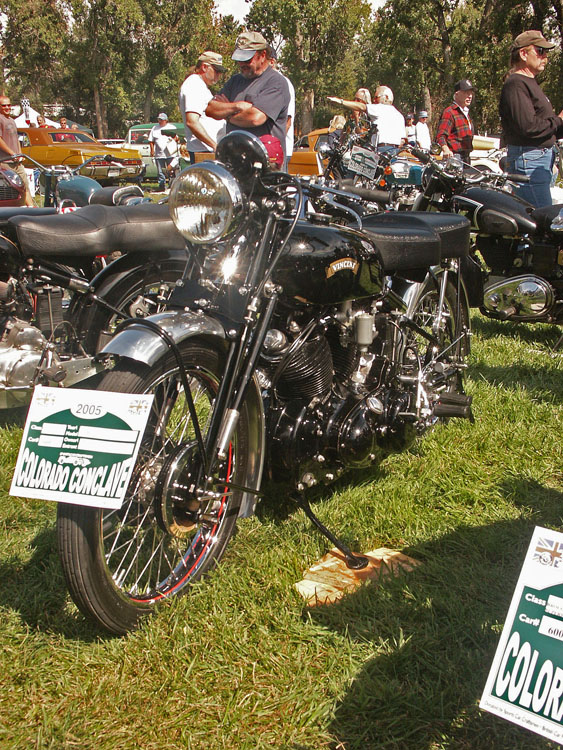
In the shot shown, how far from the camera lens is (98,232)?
3496 millimetres

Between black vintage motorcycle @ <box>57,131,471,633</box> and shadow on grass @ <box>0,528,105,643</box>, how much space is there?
0.20 metres

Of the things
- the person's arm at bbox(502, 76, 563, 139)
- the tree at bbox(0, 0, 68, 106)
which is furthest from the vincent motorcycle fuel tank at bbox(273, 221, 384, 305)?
the tree at bbox(0, 0, 68, 106)

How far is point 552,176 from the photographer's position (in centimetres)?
605

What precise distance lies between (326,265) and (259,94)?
3.68m

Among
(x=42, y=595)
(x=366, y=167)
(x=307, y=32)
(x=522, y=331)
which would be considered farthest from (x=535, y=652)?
(x=307, y=32)

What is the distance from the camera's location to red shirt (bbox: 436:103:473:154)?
874 centimetres

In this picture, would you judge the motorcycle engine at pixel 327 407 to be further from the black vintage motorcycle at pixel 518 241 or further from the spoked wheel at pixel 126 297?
the black vintage motorcycle at pixel 518 241

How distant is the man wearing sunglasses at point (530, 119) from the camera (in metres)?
5.70

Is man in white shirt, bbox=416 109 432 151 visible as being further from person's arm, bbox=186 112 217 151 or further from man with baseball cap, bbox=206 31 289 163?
man with baseball cap, bbox=206 31 289 163

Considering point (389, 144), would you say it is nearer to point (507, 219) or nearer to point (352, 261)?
point (507, 219)

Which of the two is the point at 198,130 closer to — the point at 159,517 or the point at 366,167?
the point at 366,167

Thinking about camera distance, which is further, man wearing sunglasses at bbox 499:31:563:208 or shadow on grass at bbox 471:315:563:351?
man wearing sunglasses at bbox 499:31:563:208

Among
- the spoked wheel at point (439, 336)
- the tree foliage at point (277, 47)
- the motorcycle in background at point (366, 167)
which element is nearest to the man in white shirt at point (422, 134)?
the motorcycle in background at point (366, 167)

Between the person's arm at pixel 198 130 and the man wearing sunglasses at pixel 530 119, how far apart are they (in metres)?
2.84
